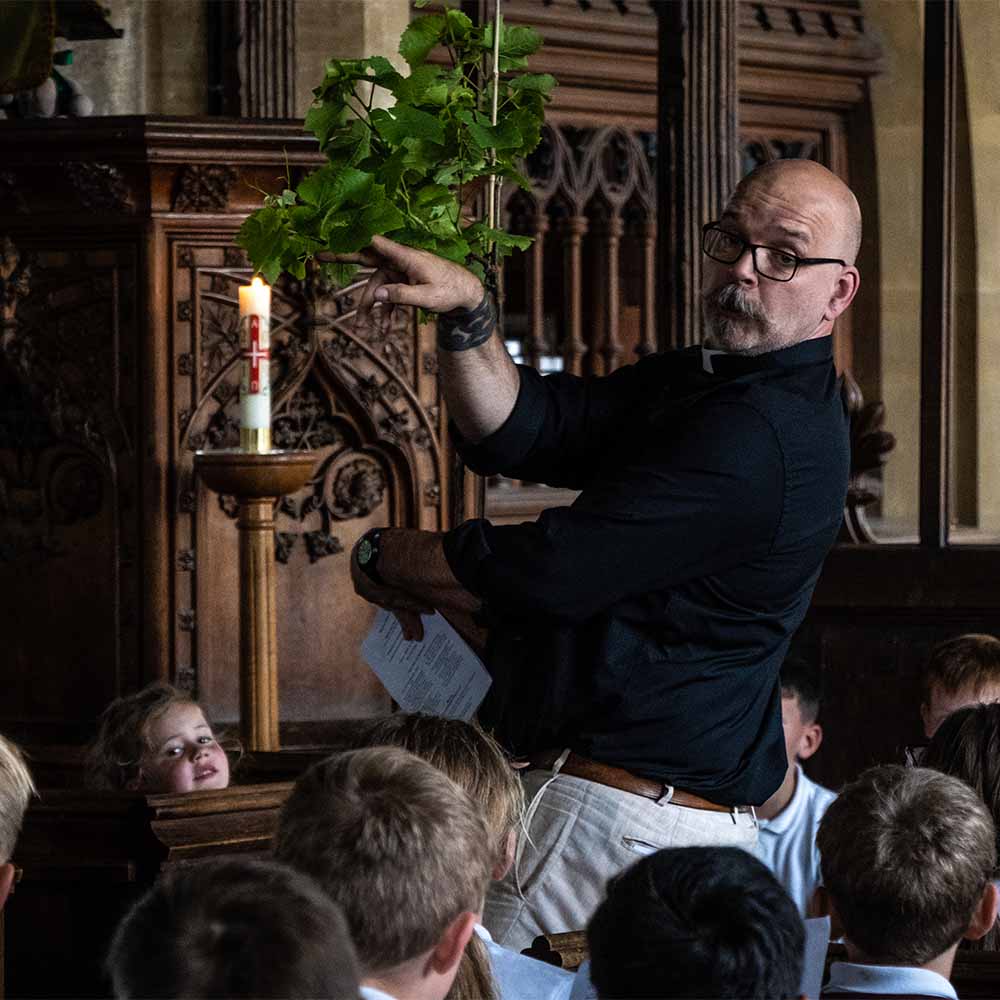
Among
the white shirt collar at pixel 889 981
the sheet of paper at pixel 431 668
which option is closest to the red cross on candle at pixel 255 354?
the sheet of paper at pixel 431 668

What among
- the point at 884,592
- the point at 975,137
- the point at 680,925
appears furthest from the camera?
the point at 975,137

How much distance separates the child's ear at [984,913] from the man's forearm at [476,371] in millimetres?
885

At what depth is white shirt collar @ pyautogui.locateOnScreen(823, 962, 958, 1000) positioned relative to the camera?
205 cm

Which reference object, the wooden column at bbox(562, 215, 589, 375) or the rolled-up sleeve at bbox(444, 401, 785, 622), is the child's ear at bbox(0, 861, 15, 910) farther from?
the wooden column at bbox(562, 215, 589, 375)

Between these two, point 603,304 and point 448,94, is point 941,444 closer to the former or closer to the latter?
point 603,304

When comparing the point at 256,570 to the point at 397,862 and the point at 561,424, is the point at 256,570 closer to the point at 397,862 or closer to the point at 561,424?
the point at 561,424

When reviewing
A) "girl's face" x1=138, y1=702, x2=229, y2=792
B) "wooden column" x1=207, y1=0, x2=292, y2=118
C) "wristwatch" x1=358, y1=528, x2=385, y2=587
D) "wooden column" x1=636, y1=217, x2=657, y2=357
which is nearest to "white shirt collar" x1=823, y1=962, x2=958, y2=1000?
"wristwatch" x1=358, y1=528, x2=385, y2=587

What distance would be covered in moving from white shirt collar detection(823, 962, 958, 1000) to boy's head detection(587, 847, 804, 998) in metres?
0.52

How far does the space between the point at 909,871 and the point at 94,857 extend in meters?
1.38

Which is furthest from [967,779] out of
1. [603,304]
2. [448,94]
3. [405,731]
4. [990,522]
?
[990,522]

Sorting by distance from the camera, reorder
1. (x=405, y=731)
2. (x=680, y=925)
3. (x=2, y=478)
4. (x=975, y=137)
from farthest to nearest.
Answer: (x=975, y=137) < (x=2, y=478) < (x=405, y=731) < (x=680, y=925)

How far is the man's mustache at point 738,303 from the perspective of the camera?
243 centimetres

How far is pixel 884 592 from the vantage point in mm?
5109

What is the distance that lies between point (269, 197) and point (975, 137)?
18.9 feet
